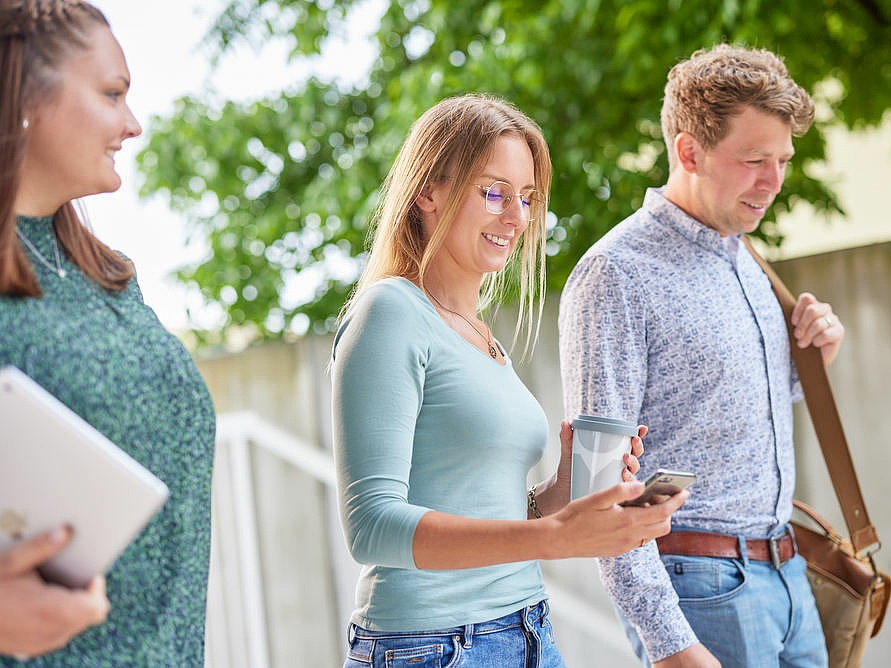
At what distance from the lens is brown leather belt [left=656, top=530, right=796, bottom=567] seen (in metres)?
1.65

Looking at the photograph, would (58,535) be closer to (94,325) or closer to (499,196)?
(94,325)

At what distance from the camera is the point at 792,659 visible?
1722 millimetres

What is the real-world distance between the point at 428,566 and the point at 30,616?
0.45 m

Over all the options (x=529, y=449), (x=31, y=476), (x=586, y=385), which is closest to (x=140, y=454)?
(x=31, y=476)

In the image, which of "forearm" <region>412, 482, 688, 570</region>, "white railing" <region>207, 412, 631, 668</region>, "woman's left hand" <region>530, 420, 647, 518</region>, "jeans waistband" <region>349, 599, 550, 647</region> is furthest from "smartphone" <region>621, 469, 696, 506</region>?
"white railing" <region>207, 412, 631, 668</region>

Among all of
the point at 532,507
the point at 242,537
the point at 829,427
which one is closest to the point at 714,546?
the point at 532,507

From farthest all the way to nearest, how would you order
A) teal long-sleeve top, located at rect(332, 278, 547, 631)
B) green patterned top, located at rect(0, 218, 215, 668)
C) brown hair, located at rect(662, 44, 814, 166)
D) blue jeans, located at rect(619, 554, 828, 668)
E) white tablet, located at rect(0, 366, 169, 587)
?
1. brown hair, located at rect(662, 44, 814, 166)
2. blue jeans, located at rect(619, 554, 828, 668)
3. teal long-sleeve top, located at rect(332, 278, 547, 631)
4. green patterned top, located at rect(0, 218, 215, 668)
5. white tablet, located at rect(0, 366, 169, 587)

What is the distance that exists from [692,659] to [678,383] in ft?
1.43

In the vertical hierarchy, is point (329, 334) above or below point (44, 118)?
below

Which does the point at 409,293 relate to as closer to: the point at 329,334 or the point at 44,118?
the point at 44,118

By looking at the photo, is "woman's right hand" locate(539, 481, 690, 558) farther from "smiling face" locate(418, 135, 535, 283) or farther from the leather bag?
the leather bag

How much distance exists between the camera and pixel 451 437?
4.26 ft

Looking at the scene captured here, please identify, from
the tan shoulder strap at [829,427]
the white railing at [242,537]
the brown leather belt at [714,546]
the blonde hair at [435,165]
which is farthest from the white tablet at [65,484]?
the white railing at [242,537]

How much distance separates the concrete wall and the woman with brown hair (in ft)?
6.14
